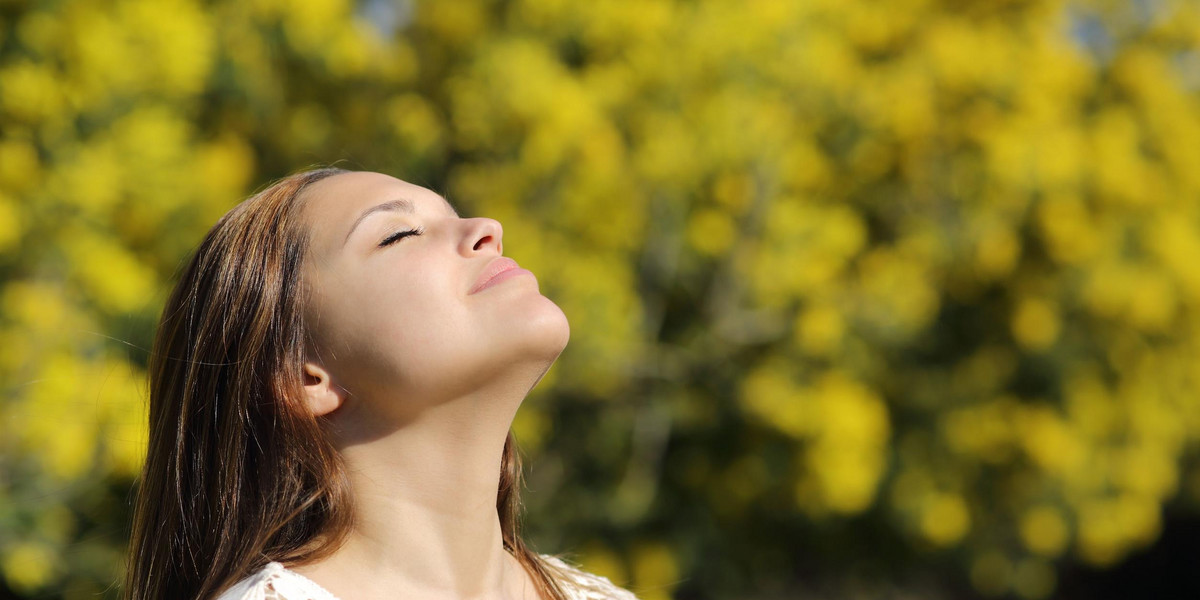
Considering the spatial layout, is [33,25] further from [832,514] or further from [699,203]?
[832,514]

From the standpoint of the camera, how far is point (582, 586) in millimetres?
1611

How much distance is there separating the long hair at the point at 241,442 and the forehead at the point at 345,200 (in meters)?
0.02

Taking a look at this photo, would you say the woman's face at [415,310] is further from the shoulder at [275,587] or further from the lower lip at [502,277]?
the shoulder at [275,587]

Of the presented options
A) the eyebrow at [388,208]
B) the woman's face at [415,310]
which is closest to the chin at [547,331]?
the woman's face at [415,310]

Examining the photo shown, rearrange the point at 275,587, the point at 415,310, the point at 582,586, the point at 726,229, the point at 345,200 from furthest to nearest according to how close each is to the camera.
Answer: the point at 726,229
the point at 582,586
the point at 345,200
the point at 415,310
the point at 275,587

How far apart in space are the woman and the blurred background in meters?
2.14

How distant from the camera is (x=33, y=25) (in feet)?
11.4

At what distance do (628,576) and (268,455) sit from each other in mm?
4706

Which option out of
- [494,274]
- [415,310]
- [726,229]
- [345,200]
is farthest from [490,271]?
[726,229]

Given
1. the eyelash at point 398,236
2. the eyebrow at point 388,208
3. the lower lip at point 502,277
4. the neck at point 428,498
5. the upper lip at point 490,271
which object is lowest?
the neck at point 428,498

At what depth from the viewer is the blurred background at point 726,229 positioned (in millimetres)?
3533

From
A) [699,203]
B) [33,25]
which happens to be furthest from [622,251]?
[33,25]

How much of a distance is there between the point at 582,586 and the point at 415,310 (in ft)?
1.84

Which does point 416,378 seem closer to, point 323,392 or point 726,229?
point 323,392
